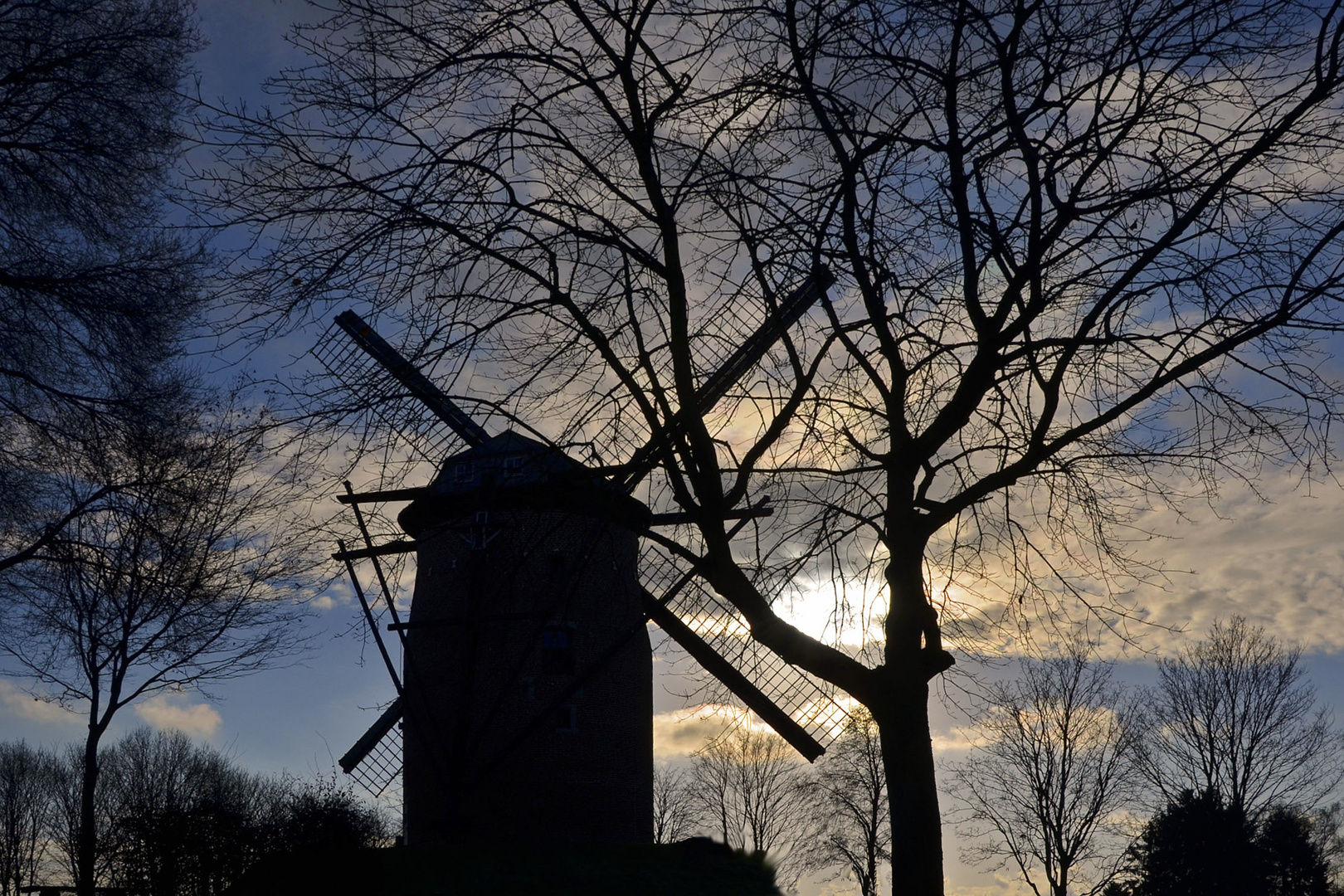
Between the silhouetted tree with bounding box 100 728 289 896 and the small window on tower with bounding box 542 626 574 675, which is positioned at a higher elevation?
the small window on tower with bounding box 542 626 574 675

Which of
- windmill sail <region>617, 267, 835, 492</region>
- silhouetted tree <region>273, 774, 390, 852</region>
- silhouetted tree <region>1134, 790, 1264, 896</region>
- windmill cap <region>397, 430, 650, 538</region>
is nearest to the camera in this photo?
windmill sail <region>617, 267, 835, 492</region>

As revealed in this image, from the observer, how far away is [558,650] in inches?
677

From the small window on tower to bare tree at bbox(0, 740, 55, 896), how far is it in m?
28.2

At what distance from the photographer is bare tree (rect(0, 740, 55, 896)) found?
3562 centimetres

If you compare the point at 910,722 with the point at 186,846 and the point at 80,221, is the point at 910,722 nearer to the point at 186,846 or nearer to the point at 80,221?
the point at 80,221

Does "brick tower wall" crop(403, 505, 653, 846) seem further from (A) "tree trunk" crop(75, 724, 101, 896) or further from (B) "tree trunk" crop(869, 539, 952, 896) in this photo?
(B) "tree trunk" crop(869, 539, 952, 896)

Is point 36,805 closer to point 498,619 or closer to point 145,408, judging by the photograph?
point 498,619

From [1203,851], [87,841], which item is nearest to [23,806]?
[87,841]

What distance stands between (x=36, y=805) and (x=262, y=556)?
27.4 meters

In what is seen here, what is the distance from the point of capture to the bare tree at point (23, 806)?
3562cm

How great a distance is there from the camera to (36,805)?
36.9 m

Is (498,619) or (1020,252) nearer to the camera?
(1020,252)

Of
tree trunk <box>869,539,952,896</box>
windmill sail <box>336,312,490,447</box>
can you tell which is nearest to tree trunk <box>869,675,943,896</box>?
tree trunk <box>869,539,952,896</box>

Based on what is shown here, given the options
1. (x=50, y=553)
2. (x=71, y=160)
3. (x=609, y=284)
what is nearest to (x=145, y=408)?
(x=50, y=553)
